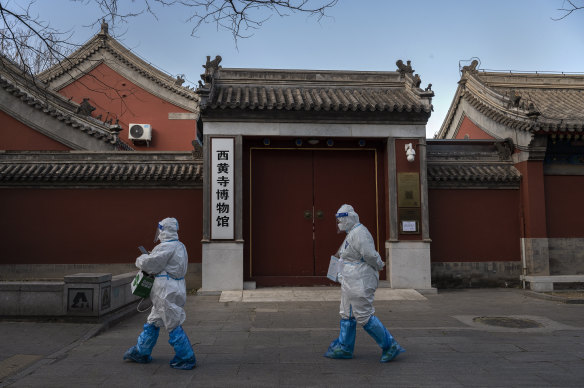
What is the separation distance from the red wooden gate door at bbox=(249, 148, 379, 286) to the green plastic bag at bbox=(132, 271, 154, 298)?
525 cm

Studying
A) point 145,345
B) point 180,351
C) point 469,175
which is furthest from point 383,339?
point 469,175

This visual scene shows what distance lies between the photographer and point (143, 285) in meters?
4.44

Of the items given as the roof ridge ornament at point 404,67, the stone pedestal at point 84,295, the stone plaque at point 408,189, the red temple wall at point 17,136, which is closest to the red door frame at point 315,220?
the stone plaque at point 408,189

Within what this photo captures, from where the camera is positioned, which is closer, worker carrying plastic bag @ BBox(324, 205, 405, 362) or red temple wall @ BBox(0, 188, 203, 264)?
worker carrying plastic bag @ BBox(324, 205, 405, 362)

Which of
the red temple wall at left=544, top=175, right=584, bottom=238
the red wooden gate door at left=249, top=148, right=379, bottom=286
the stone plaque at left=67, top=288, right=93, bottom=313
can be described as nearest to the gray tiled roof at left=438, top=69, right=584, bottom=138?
the red temple wall at left=544, top=175, right=584, bottom=238

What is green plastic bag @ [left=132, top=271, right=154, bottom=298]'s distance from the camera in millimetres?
4426

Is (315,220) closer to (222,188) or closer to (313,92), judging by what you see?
(222,188)

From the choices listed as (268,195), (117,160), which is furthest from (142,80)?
(268,195)

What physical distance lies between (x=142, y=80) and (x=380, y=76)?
991cm

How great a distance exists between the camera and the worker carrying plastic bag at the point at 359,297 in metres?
4.54

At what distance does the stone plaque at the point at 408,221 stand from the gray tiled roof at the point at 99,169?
4.62 metres

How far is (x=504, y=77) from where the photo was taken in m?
14.2

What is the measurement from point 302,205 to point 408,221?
235 cm

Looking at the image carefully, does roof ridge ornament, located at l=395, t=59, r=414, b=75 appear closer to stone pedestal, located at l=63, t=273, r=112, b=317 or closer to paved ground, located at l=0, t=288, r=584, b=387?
paved ground, located at l=0, t=288, r=584, b=387
